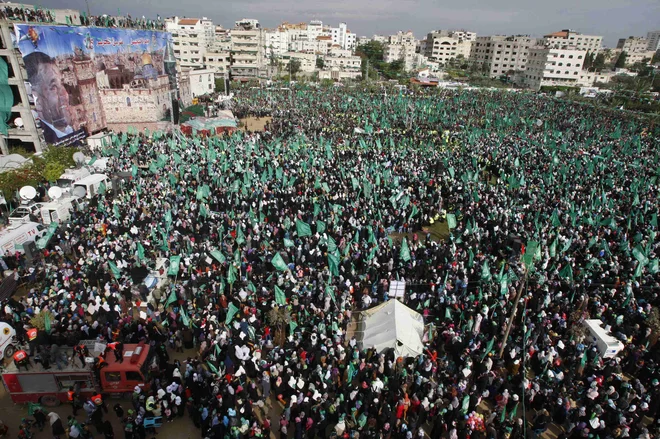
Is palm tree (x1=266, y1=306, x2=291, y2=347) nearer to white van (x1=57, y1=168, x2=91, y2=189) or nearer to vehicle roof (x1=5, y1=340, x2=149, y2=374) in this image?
vehicle roof (x1=5, y1=340, x2=149, y2=374)

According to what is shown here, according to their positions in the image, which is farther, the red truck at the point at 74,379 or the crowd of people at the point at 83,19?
the crowd of people at the point at 83,19

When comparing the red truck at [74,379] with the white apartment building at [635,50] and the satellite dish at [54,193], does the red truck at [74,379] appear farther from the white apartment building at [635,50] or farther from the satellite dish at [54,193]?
the white apartment building at [635,50]

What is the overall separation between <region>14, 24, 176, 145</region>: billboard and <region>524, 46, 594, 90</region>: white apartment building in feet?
223

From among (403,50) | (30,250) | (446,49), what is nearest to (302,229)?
(30,250)

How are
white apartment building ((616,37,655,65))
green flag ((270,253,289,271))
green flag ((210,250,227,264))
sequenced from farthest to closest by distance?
1. white apartment building ((616,37,655,65))
2. green flag ((210,250,227,264))
3. green flag ((270,253,289,271))

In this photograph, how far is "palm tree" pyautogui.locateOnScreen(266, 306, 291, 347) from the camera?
1039cm

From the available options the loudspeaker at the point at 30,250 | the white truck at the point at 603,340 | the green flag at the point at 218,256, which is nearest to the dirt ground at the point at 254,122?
the loudspeaker at the point at 30,250

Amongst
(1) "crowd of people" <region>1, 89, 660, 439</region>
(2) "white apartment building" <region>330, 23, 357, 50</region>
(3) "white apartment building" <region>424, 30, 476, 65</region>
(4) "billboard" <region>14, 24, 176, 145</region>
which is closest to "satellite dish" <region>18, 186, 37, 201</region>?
(1) "crowd of people" <region>1, 89, 660, 439</region>

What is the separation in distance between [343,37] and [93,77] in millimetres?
116286

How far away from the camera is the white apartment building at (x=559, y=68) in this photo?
243 ft

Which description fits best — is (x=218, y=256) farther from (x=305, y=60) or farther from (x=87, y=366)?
(x=305, y=60)

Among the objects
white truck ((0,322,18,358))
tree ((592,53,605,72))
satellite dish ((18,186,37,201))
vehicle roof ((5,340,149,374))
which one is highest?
tree ((592,53,605,72))

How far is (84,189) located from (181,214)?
19.5 ft

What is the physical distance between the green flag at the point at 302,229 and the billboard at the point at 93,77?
20.7 metres
